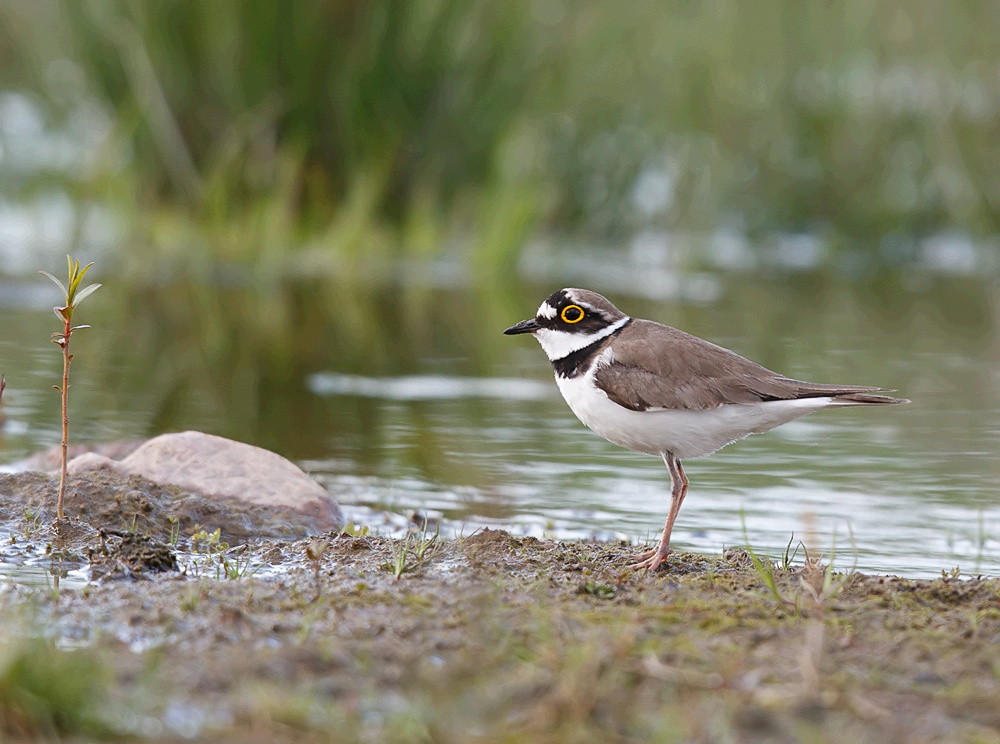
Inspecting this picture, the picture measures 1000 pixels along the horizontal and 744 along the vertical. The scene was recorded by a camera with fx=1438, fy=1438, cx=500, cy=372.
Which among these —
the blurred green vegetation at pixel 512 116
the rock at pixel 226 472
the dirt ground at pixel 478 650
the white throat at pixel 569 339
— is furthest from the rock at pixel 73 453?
the blurred green vegetation at pixel 512 116

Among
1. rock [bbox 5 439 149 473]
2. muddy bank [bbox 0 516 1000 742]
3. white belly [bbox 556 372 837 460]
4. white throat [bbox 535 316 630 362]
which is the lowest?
muddy bank [bbox 0 516 1000 742]

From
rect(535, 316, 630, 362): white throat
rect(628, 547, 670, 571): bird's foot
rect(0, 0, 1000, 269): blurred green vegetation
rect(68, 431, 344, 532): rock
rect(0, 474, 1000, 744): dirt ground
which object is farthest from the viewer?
rect(0, 0, 1000, 269): blurred green vegetation

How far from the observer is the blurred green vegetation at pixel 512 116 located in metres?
13.9

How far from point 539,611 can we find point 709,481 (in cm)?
306

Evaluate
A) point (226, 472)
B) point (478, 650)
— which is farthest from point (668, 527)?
point (226, 472)

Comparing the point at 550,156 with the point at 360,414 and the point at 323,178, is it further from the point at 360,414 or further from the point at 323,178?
the point at 360,414

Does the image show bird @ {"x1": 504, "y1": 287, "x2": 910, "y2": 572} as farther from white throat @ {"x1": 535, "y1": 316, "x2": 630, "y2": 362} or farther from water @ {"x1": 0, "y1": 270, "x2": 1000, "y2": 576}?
water @ {"x1": 0, "y1": 270, "x2": 1000, "y2": 576}

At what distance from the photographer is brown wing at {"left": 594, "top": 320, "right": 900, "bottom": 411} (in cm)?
505

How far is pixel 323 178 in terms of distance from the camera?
14.4 m

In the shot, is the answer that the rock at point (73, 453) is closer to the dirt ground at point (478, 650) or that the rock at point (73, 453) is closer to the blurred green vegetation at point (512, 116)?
the dirt ground at point (478, 650)

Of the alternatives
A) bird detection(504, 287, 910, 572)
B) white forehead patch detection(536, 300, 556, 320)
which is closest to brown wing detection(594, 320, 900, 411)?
bird detection(504, 287, 910, 572)

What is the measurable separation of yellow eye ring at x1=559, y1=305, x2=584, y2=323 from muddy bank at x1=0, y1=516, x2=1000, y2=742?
1.03 meters

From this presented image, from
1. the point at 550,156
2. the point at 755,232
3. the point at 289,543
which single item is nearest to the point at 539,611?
the point at 289,543

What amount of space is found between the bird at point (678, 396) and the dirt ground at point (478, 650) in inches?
17.7
